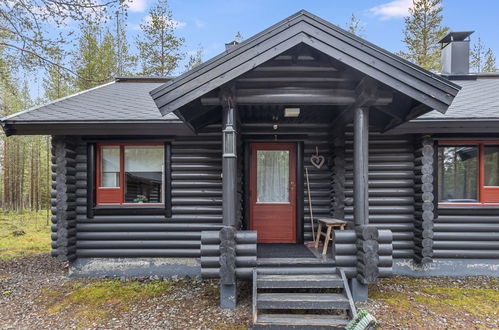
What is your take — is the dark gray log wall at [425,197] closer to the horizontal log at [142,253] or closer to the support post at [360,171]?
the support post at [360,171]

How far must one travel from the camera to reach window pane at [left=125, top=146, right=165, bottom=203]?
5.30 metres

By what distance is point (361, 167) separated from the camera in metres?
3.77

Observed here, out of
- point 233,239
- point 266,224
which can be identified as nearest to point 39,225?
point 266,224

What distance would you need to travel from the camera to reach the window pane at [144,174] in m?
5.30

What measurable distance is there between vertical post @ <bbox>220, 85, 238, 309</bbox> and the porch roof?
0.38 m

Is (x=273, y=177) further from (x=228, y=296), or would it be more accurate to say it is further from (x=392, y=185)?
(x=228, y=296)

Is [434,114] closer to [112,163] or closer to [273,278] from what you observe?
[273,278]

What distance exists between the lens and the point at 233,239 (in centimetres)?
362

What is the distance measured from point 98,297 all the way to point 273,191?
3.53 metres

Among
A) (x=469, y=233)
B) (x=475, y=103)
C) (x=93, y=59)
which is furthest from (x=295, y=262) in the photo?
(x=93, y=59)

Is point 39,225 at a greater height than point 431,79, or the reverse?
point 431,79

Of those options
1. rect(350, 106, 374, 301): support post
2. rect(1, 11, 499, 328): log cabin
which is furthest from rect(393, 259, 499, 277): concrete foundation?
rect(350, 106, 374, 301): support post

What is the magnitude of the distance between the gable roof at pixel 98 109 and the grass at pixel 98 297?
2.90 metres

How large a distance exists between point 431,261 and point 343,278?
2485 mm
